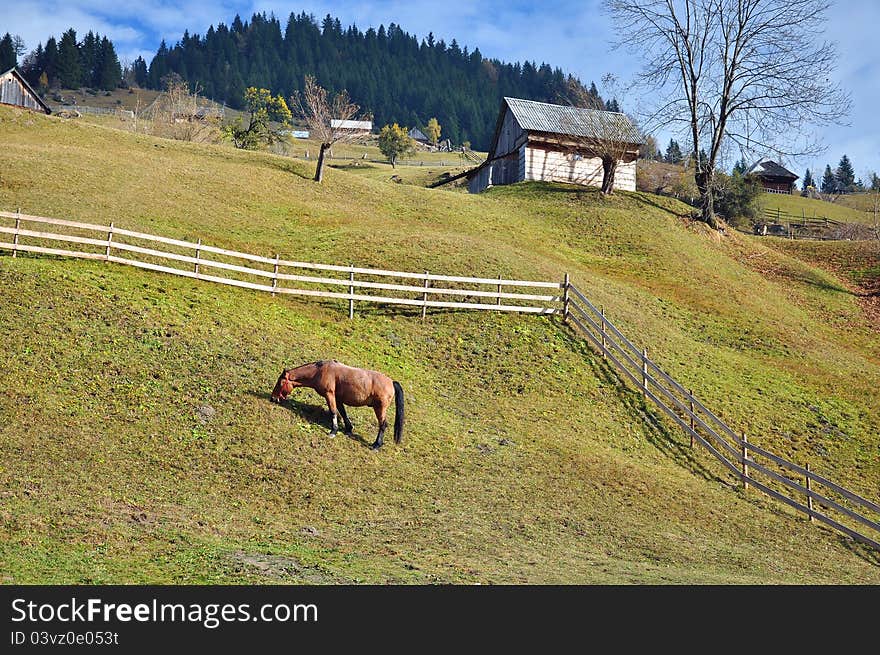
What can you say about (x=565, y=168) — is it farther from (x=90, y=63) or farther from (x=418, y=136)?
(x=90, y=63)

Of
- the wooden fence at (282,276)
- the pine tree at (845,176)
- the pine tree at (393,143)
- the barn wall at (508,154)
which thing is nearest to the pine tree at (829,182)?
the pine tree at (845,176)

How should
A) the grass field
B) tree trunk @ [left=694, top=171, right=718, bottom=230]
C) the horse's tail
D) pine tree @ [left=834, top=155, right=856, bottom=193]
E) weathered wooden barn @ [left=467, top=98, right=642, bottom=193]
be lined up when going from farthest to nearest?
pine tree @ [left=834, top=155, right=856, bottom=193] → the grass field → weathered wooden barn @ [left=467, top=98, right=642, bottom=193] → tree trunk @ [left=694, top=171, right=718, bottom=230] → the horse's tail

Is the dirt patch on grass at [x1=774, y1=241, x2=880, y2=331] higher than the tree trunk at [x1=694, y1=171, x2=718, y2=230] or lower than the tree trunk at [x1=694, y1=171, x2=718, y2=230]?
lower

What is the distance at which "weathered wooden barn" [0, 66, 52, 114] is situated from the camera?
6362 centimetres

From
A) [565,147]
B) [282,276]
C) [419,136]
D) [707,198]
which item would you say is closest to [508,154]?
[565,147]

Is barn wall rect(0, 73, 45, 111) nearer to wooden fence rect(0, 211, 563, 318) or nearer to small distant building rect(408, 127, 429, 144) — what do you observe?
wooden fence rect(0, 211, 563, 318)

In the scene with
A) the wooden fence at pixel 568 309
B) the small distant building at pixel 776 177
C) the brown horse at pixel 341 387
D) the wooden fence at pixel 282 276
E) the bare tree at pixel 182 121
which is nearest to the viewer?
the brown horse at pixel 341 387

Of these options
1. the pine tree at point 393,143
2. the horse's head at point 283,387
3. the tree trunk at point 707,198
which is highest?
the pine tree at point 393,143

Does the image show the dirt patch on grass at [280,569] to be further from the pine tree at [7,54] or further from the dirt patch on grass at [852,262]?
the pine tree at [7,54]

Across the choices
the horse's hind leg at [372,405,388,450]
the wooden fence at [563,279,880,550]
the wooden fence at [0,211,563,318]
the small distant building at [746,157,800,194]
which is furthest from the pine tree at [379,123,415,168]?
the horse's hind leg at [372,405,388,450]

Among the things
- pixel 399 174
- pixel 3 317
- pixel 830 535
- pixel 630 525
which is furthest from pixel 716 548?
pixel 399 174

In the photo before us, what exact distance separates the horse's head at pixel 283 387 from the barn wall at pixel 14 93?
56.0 metres

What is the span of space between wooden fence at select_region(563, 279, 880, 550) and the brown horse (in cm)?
886

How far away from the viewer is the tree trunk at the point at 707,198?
2002 inches
